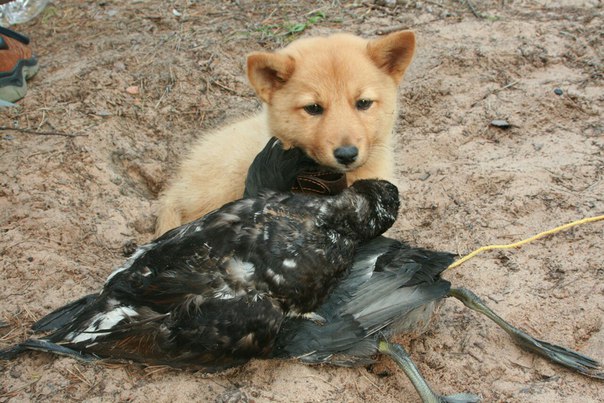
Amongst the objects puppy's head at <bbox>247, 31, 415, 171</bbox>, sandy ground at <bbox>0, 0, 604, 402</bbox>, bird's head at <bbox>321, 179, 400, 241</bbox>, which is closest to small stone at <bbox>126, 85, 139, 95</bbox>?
sandy ground at <bbox>0, 0, 604, 402</bbox>

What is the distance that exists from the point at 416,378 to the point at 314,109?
1806 mm

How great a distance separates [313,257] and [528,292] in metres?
1.37

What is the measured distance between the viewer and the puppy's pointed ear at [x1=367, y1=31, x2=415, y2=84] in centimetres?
385

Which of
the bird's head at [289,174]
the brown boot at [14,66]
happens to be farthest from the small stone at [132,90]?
the bird's head at [289,174]

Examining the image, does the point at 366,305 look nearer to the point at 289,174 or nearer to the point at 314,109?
the point at 289,174

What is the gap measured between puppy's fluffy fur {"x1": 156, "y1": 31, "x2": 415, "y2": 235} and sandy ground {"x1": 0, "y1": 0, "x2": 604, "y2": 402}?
51cm

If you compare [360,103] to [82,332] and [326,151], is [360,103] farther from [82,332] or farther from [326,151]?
[82,332]

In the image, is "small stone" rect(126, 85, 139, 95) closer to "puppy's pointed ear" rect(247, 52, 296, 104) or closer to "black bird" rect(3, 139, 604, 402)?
"puppy's pointed ear" rect(247, 52, 296, 104)

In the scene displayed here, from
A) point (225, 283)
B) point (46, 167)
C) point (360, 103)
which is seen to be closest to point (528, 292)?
point (360, 103)

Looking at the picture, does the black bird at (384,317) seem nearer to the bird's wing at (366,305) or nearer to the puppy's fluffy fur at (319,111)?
the bird's wing at (366,305)

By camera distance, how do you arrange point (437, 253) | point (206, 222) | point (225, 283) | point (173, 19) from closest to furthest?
point (225, 283) → point (206, 222) → point (437, 253) → point (173, 19)

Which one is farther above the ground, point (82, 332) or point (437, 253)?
point (82, 332)

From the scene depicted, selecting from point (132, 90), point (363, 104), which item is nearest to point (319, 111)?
point (363, 104)

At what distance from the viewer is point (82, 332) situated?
277cm
